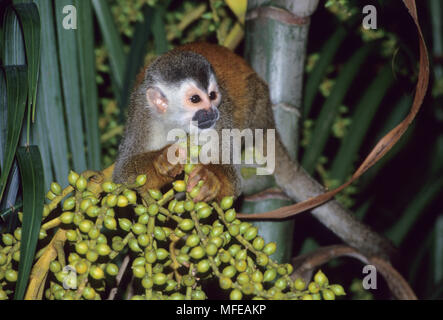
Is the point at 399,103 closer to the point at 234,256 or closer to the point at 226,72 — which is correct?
the point at 226,72

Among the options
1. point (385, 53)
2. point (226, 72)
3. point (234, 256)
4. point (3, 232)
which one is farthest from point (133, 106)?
point (385, 53)

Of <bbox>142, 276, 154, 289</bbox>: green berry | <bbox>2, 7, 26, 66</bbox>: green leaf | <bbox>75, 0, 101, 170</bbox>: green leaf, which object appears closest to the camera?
<bbox>142, 276, 154, 289</bbox>: green berry

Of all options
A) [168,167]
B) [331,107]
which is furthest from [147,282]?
[331,107]

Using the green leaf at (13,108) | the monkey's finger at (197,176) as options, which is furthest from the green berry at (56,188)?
the monkey's finger at (197,176)

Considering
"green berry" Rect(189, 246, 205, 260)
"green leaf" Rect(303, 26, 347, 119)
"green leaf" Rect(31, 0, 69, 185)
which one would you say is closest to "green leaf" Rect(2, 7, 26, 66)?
"green leaf" Rect(31, 0, 69, 185)

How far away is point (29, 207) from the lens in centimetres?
108

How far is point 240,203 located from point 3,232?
96 cm

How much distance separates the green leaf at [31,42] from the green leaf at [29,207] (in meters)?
0.08

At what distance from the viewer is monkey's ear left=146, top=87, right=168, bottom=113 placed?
2.07m

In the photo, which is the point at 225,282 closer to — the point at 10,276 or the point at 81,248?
the point at 81,248

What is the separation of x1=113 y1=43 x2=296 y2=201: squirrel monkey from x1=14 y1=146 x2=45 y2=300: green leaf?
54 cm

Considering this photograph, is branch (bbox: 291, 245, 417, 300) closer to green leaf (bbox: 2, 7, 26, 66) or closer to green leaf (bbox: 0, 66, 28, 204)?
green leaf (bbox: 0, 66, 28, 204)

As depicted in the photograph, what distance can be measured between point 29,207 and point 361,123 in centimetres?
164

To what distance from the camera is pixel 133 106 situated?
2186mm
